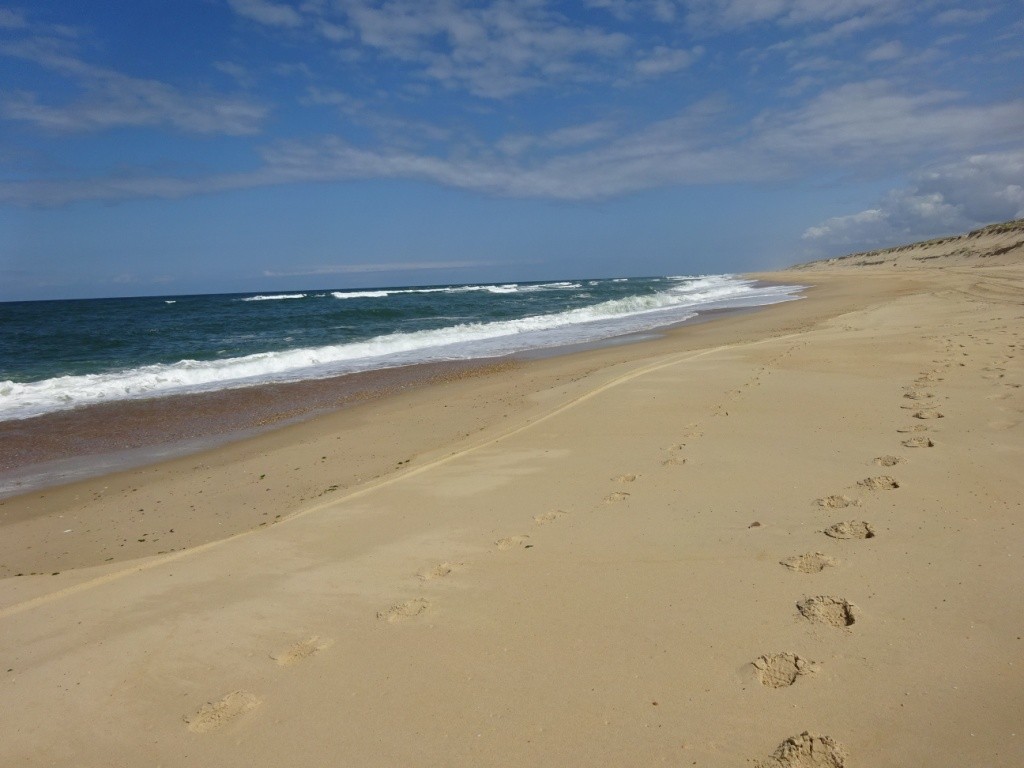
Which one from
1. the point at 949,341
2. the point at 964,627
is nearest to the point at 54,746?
the point at 964,627

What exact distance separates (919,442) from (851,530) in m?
2.02

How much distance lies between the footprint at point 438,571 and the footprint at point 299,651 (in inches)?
28.2

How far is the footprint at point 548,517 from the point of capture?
4.35m

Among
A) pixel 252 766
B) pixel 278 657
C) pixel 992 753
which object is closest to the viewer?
pixel 992 753

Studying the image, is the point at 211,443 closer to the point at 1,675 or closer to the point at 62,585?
the point at 62,585

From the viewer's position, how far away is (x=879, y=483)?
4344 mm

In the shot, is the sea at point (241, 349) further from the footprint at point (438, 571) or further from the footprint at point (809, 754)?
the footprint at point (809, 754)

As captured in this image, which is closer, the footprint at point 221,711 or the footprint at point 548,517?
the footprint at point 221,711

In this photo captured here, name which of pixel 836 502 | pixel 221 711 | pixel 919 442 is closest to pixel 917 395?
pixel 919 442

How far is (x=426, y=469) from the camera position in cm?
593

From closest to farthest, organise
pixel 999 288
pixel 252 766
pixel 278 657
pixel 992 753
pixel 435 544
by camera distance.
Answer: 1. pixel 992 753
2. pixel 252 766
3. pixel 278 657
4. pixel 435 544
5. pixel 999 288

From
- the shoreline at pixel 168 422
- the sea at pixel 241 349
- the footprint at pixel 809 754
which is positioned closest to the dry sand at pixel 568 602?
the footprint at pixel 809 754

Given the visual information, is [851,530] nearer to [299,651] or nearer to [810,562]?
[810,562]

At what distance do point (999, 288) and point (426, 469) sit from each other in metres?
20.8
